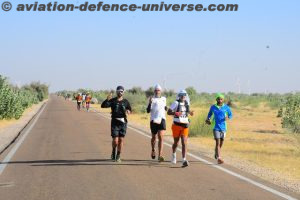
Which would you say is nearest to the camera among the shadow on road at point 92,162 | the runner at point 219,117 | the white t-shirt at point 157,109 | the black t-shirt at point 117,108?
the shadow on road at point 92,162

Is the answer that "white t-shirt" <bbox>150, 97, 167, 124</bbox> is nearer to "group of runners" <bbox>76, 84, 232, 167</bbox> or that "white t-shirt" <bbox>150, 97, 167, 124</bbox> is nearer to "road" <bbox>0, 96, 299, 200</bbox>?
"group of runners" <bbox>76, 84, 232, 167</bbox>

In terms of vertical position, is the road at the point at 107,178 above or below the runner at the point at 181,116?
below

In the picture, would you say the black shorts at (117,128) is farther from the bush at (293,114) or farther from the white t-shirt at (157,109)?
the bush at (293,114)

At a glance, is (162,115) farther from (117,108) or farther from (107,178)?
(107,178)

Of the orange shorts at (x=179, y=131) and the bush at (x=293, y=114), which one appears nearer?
the orange shorts at (x=179, y=131)

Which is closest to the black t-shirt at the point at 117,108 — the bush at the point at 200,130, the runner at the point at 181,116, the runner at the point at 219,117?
the runner at the point at 181,116

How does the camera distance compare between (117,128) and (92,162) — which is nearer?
(117,128)

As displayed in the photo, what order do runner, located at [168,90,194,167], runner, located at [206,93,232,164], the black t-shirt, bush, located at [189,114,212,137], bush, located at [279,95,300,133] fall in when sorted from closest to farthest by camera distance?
runner, located at [168,90,194,167], the black t-shirt, runner, located at [206,93,232,164], bush, located at [189,114,212,137], bush, located at [279,95,300,133]

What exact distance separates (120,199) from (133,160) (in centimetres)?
492

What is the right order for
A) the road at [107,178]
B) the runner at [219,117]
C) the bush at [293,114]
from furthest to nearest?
the bush at [293,114] < the runner at [219,117] < the road at [107,178]

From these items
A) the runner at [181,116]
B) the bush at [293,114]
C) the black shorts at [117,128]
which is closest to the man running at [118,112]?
the black shorts at [117,128]

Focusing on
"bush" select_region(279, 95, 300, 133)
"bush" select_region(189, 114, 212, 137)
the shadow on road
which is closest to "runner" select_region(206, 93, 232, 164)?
the shadow on road

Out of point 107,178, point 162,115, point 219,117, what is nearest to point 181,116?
point 162,115

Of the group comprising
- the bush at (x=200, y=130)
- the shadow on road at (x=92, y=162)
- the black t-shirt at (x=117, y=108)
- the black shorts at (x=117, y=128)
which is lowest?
the shadow on road at (x=92, y=162)
